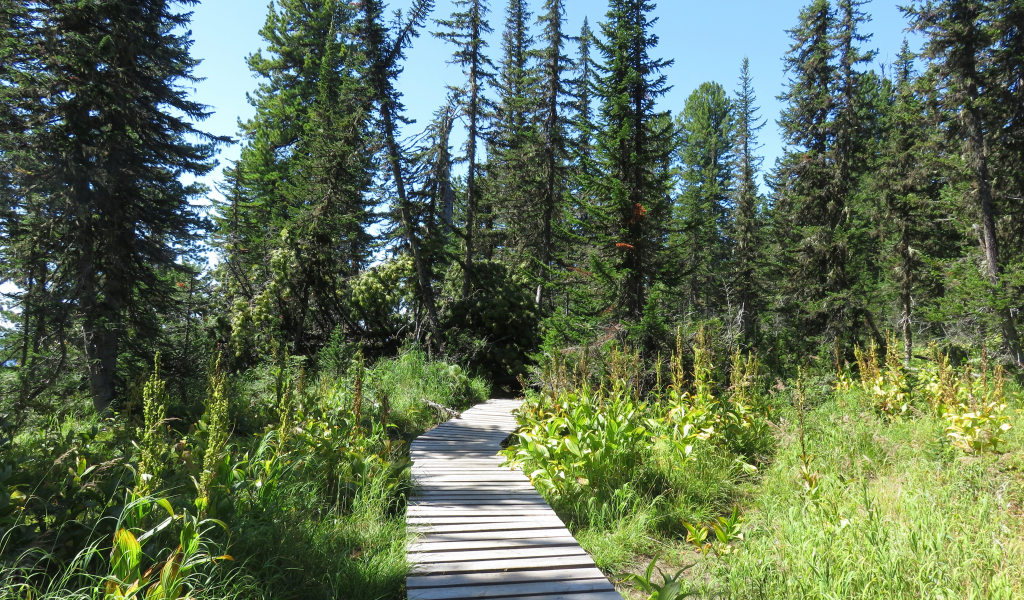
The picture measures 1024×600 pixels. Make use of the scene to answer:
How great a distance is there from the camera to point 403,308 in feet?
42.3

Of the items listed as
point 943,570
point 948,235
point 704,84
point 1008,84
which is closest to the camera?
point 943,570

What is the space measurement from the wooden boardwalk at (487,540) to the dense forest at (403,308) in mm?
276

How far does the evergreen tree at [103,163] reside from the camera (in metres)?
6.95

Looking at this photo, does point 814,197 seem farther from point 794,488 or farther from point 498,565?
point 498,565

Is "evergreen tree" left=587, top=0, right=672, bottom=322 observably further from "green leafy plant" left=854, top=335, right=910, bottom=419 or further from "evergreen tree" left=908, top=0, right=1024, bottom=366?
"evergreen tree" left=908, top=0, right=1024, bottom=366

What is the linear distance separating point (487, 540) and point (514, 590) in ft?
2.33

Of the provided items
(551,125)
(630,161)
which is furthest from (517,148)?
(630,161)

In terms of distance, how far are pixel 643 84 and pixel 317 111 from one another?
8.47 m

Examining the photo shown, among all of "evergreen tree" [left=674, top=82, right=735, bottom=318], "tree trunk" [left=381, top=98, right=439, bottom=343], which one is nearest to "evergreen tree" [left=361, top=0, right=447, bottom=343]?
"tree trunk" [left=381, top=98, right=439, bottom=343]

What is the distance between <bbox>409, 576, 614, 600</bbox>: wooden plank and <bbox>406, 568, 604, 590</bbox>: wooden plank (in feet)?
0.14

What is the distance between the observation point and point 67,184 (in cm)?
695

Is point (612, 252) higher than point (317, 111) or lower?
lower

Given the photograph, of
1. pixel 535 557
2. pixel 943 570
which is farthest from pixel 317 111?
pixel 943 570

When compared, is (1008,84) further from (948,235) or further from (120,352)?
(120,352)
